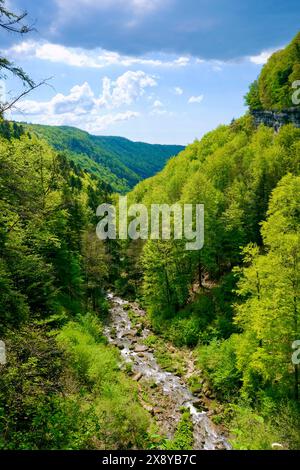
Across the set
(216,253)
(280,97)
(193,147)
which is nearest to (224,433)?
(216,253)

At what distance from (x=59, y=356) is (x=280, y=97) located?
2652 inches

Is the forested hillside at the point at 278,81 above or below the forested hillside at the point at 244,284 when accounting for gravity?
above

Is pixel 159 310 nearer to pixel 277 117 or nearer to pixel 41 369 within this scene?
pixel 41 369

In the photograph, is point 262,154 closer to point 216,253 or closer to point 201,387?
point 216,253

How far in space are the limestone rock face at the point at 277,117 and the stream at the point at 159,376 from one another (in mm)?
45184

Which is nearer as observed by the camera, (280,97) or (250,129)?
(280,97)

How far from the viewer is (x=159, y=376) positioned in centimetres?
3167

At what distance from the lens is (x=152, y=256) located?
4409cm

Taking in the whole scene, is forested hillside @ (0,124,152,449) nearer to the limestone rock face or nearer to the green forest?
the green forest

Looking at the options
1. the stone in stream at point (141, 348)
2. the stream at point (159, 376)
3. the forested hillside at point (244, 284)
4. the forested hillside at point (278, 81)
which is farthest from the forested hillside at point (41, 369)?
the forested hillside at point (278, 81)

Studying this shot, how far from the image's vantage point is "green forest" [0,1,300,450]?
13.2m

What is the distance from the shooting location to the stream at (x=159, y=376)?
2345cm

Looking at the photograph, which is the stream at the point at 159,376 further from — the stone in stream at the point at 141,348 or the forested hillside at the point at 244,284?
the forested hillside at the point at 244,284

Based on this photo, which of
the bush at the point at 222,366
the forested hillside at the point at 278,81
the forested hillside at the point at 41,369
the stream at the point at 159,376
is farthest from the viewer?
the forested hillside at the point at 278,81
